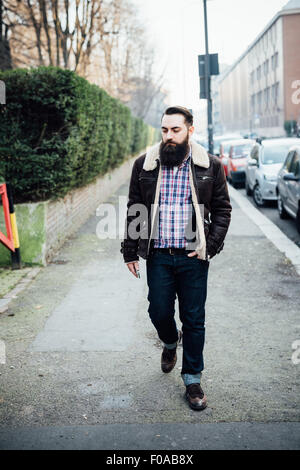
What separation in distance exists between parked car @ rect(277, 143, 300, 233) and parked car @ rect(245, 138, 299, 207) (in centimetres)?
166

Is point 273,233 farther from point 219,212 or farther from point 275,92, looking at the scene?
point 275,92

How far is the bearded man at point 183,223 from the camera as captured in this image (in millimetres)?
3467

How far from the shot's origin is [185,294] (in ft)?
11.8

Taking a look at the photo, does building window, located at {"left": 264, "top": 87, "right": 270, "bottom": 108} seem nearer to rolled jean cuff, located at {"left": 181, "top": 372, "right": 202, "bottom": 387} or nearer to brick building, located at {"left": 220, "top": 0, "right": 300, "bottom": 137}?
brick building, located at {"left": 220, "top": 0, "right": 300, "bottom": 137}

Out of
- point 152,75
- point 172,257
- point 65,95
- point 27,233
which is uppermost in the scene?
point 152,75

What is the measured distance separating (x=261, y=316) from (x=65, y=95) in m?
4.99

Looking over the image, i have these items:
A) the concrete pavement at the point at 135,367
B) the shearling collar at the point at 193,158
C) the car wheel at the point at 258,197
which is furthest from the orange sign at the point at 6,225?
the car wheel at the point at 258,197

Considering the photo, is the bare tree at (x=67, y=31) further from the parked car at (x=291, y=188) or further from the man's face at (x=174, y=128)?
the man's face at (x=174, y=128)

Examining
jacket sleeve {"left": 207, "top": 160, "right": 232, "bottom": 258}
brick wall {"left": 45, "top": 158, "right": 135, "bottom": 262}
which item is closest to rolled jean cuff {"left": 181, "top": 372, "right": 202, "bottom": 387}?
jacket sleeve {"left": 207, "top": 160, "right": 232, "bottom": 258}

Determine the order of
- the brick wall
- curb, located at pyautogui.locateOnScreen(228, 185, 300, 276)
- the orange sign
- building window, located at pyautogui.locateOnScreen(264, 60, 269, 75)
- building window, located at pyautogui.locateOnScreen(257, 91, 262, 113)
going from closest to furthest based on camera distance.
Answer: the orange sign
curb, located at pyautogui.locateOnScreen(228, 185, 300, 276)
the brick wall
building window, located at pyautogui.locateOnScreen(264, 60, 269, 75)
building window, located at pyautogui.locateOnScreen(257, 91, 262, 113)

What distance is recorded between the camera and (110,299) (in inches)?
237

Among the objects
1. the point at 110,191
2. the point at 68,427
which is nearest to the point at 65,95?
the point at 68,427

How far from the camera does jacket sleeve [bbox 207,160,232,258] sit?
3551 mm

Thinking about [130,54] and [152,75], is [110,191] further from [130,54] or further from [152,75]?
[152,75]
